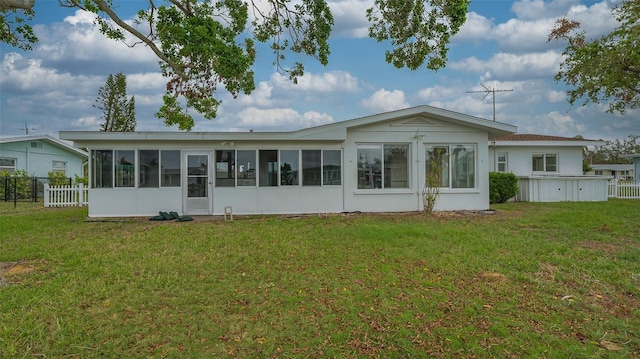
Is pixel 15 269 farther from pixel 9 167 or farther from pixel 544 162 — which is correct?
pixel 544 162

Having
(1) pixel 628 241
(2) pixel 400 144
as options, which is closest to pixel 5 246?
(2) pixel 400 144

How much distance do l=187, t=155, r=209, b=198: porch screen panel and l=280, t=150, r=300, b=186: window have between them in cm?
242

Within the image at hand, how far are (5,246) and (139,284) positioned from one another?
4.34 meters

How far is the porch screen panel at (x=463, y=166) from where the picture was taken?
12219 millimetres

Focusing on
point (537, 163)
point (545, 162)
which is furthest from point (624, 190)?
point (537, 163)

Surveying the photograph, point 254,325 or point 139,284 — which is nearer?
point 254,325

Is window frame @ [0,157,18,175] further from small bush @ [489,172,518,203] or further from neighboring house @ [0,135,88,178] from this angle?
small bush @ [489,172,518,203]

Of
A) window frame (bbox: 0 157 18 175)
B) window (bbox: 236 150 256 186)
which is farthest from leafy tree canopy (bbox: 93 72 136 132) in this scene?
window (bbox: 236 150 256 186)

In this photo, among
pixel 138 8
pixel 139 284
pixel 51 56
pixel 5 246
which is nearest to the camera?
pixel 139 284

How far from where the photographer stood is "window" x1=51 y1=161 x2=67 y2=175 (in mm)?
23362

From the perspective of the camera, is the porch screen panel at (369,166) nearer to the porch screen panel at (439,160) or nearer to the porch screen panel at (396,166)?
the porch screen panel at (396,166)

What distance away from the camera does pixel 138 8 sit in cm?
820

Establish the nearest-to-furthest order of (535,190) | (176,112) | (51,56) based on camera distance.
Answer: (176,112)
(51,56)
(535,190)

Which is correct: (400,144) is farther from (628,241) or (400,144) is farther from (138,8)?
(138,8)
